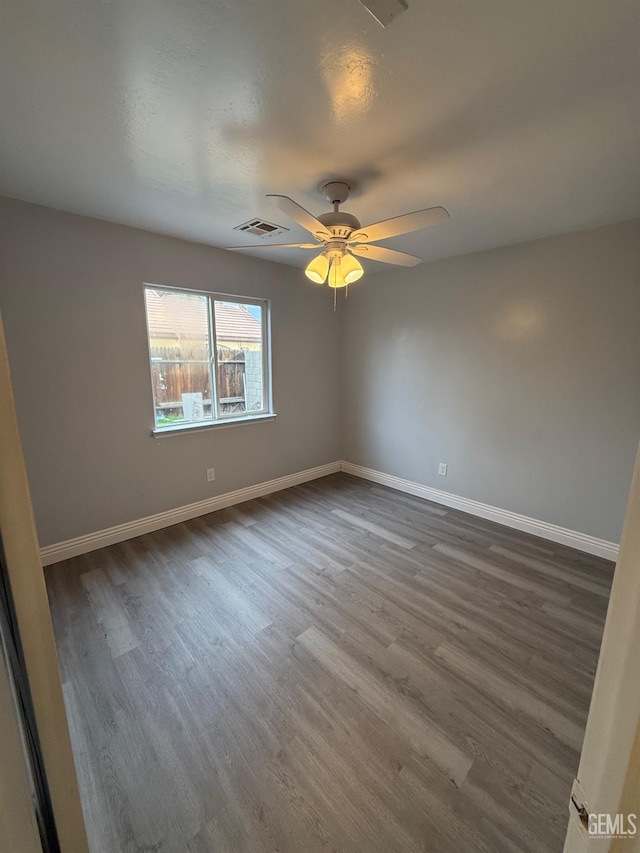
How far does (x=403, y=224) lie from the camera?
1562mm

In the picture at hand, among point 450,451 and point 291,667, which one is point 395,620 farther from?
point 450,451

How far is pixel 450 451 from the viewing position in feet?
11.1

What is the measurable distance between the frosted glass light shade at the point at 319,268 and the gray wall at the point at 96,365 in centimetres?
142

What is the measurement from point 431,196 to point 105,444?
9.15 ft

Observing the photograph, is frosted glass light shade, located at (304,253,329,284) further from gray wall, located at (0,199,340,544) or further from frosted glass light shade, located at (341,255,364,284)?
gray wall, located at (0,199,340,544)

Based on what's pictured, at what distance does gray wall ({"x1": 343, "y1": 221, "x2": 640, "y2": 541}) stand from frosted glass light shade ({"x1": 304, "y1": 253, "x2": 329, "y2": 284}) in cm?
175

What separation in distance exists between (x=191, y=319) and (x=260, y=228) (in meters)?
0.99

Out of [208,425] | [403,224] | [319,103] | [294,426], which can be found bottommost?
[294,426]

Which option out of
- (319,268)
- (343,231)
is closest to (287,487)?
(319,268)

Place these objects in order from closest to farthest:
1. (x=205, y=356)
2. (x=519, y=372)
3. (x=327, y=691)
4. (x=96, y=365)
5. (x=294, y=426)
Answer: (x=327, y=691), (x=96, y=365), (x=519, y=372), (x=205, y=356), (x=294, y=426)

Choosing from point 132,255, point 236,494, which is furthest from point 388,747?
point 132,255

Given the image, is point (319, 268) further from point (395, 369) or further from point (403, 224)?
point (395, 369)

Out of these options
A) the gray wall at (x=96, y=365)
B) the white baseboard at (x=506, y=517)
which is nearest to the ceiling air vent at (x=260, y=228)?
the gray wall at (x=96, y=365)

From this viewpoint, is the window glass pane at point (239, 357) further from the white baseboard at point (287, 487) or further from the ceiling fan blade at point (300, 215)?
the ceiling fan blade at point (300, 215)
